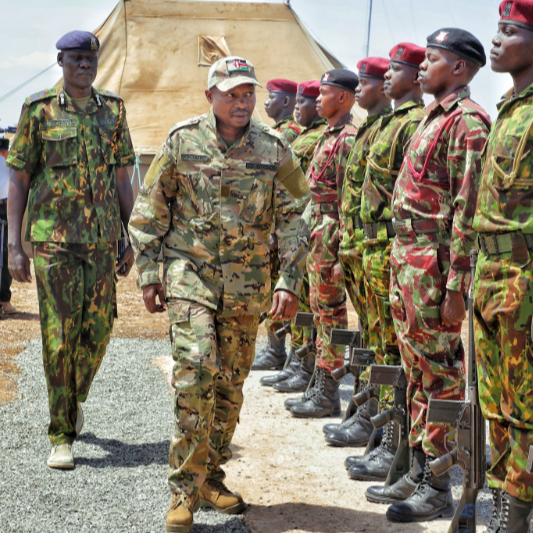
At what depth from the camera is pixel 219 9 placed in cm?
2081

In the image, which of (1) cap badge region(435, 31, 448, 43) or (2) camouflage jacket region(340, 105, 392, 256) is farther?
(2) camouflage jacket region(340, 105, 392, 256)

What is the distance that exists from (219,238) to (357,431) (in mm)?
2213

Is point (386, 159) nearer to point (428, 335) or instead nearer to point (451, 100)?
point (451, 100)

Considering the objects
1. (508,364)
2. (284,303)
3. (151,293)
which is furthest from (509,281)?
(151,293)

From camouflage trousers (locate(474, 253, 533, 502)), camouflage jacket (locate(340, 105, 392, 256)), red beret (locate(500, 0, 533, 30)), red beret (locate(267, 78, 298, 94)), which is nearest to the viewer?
camouflage trousers (locate(474, 253, 533, 502))

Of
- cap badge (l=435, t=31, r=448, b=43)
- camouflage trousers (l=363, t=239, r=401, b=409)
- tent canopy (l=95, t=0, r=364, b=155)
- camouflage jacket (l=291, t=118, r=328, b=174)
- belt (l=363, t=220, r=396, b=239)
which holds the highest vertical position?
tent canopy (l=95, t=0, r=364, b=155)

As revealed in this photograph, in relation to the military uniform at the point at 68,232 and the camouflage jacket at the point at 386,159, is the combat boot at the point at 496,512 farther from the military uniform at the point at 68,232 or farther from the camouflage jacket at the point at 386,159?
the military uniform at the point at 68,232

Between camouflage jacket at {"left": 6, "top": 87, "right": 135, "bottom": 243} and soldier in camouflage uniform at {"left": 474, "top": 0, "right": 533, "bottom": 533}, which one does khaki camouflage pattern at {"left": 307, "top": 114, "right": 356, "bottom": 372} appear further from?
soldier in camouflage uniform at {"left": 474, "top": 0, "right": 533, "bottom": 533}

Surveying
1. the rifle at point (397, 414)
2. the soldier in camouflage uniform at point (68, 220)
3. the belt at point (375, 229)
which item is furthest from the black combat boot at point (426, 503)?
the soldier in camouflage uniform at point (68, 220)

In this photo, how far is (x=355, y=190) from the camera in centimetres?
596

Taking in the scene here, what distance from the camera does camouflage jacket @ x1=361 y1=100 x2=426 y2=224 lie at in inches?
205

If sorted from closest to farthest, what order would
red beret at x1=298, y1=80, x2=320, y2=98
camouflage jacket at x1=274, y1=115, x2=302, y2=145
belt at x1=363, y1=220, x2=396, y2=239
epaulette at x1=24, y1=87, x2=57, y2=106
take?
belt at x1=363, y1=220, x2=396, y2=239
epaulette at x1=24, y1=87, x2=57, y2=106
red beret at x1=298, y1=80, x2=320, y2=98
camouflage jacket at x1=274, y1=115, x2=302, y2=145

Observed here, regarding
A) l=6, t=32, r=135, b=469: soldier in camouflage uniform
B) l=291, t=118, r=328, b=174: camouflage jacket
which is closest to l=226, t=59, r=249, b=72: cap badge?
l=6, t=32, r=135, b=469: soldier in camouflage uniform

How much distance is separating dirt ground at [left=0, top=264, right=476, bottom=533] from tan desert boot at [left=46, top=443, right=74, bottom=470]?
971 mm
